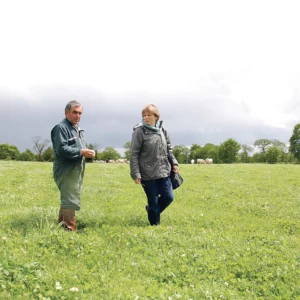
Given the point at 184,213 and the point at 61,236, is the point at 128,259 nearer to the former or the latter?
the point at 61,236

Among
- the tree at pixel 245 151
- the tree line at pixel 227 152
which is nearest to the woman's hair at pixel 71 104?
the tree line at pixel 227 152

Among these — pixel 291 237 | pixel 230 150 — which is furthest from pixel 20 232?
pixel 230 150

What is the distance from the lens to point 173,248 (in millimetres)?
6656

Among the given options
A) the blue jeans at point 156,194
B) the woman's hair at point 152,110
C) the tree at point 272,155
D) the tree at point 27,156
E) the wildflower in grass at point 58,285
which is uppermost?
the tree at point 272,155

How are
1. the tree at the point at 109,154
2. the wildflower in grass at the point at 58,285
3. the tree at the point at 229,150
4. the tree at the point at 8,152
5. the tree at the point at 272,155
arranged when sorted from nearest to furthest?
the wildflower in grass at the point at 58,285 < the tree at the point at 229,150 < the tree at the point at 272,155 < the tree at the point at 8,152 < the tree at the point at 109,154

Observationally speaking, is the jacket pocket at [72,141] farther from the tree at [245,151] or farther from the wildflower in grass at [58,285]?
the tree at [245,151]

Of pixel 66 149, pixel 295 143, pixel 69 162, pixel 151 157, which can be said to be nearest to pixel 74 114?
pixel 66 149

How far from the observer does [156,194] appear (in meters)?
8.05

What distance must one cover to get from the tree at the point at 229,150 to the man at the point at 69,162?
104 metres

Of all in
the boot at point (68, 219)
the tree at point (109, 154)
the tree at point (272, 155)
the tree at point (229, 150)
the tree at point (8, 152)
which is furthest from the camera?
the tree at point (109, 154)

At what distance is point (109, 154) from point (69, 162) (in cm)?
13520

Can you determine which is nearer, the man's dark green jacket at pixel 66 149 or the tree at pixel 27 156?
the man's dark green jacket at pixel 66 149

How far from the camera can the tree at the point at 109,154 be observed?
139750 mm

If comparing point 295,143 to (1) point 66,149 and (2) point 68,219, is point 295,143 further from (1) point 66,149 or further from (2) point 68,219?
(1) point 66,149
